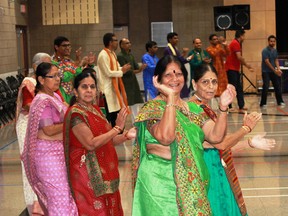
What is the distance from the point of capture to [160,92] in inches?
156

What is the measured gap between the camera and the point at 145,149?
3.88 metres

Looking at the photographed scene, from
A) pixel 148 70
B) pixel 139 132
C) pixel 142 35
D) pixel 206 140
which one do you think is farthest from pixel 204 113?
pixel 142 35

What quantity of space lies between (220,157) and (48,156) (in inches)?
48.9

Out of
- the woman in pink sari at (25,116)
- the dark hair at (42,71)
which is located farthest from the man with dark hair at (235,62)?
the dark hair at (42,71)

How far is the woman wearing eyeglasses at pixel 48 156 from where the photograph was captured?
16.2 feet

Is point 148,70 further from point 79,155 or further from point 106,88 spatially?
point 79,155

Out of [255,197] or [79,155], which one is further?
[255,197]

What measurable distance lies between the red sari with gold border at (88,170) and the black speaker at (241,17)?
38.7 ft

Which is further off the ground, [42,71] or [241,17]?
[241,17]

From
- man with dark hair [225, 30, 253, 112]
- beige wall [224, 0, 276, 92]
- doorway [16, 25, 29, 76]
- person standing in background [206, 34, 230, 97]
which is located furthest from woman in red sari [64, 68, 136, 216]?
doorway [16, 25, 29, 76]

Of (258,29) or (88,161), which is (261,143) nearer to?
(88,161)

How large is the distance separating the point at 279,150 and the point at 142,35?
40.2 feet

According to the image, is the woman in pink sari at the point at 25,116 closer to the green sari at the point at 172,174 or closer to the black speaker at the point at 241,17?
the green sari at the point at 172,174

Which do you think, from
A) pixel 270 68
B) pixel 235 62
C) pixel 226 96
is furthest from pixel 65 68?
pixel 270 68
